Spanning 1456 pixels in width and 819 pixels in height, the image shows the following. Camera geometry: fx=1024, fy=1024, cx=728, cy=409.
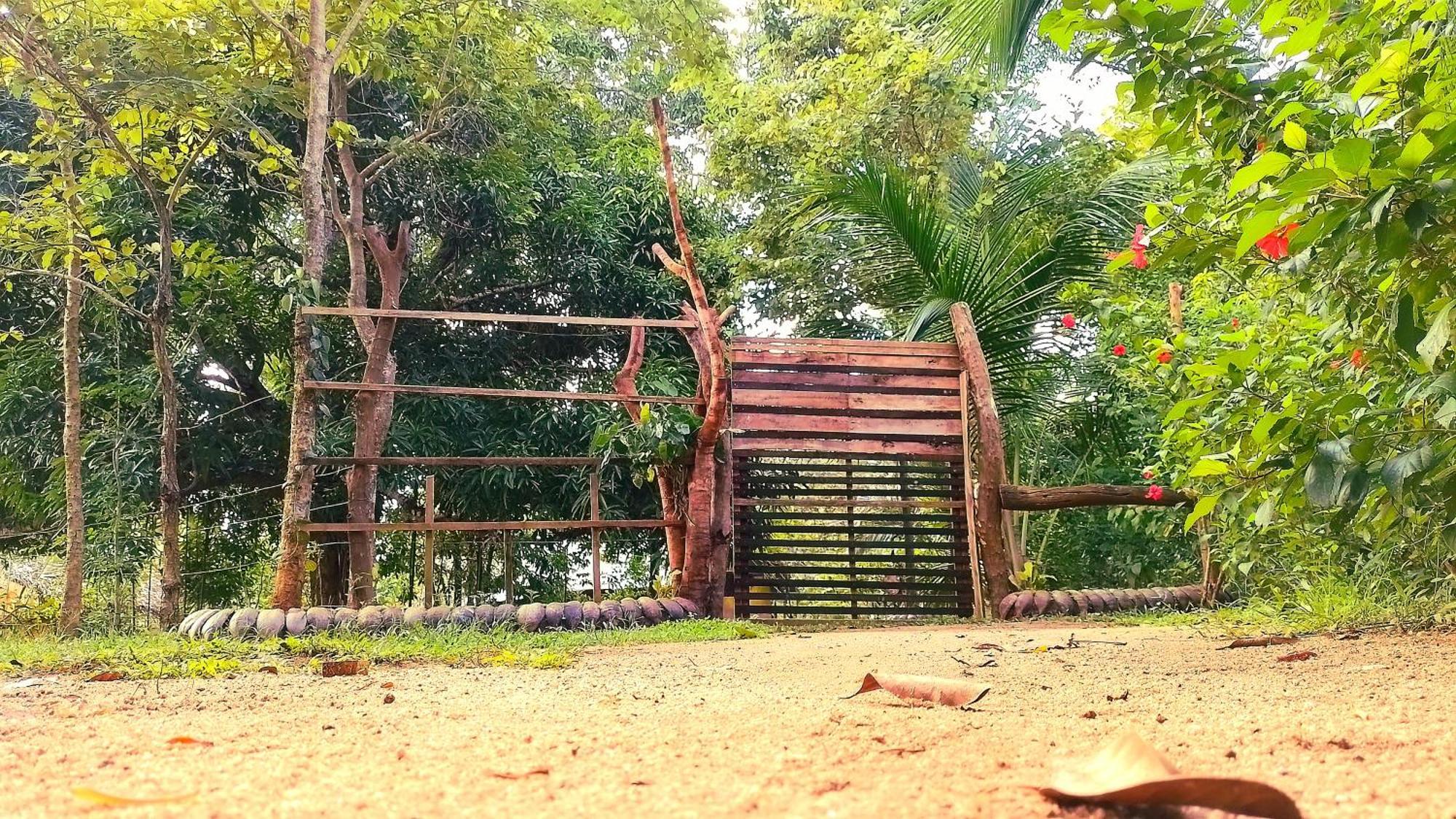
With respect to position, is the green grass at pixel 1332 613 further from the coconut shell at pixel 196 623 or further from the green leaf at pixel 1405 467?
the coconut shell at pixel 196 623

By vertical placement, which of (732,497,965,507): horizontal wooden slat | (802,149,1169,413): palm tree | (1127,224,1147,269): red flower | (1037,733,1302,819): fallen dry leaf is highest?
(802,149,1169,413): palm tree

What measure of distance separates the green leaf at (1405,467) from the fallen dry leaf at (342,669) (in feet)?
7.54

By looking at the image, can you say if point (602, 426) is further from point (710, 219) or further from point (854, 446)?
point (710, 219)

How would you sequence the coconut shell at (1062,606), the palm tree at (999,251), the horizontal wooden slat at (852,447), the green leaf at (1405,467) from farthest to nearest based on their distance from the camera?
the palm tree at (999,251)
the horizontal wooden slat at (852,447)
the coconut shell at (1062,606)
the green leaf at (1405,467)

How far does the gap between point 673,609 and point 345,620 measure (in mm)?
1569

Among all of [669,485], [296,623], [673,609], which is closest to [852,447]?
[669,485]

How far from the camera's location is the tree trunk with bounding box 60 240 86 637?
452cm

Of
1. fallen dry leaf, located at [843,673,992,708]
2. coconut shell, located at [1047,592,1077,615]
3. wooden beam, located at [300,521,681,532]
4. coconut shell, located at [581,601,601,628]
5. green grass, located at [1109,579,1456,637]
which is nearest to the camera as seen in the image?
fallen dry leaf, located at [843,673,992,708]

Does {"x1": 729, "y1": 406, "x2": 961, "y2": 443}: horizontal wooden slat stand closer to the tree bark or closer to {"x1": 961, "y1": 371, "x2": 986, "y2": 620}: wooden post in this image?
{"x1": 961, "y1": 371, "x2": 986, "y2": 620}: wooden post

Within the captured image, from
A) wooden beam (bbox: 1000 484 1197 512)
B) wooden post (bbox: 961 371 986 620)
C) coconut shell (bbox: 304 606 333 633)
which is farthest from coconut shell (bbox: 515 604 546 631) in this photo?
wooden beam (bbox: 1000 484 1197 512)

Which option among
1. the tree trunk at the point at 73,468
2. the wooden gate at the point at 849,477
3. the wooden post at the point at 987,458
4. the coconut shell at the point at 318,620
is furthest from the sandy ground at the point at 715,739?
the wooden gate at the point at 849,477

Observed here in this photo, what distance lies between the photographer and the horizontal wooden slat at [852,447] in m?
5.81

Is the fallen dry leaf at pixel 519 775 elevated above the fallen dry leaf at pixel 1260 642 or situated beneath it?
elevated above

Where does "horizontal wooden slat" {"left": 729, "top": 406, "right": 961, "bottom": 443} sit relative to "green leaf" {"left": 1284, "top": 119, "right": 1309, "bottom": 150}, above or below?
below
